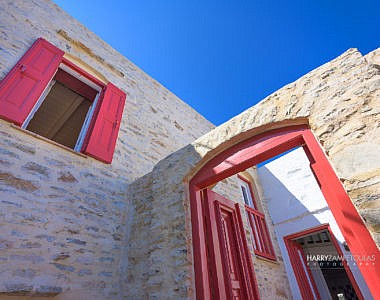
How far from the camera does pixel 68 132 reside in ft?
19.4

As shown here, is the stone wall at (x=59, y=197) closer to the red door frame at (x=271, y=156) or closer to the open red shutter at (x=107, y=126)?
the open red shutter at (x=107, y=126)

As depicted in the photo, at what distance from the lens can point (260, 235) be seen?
208 inches

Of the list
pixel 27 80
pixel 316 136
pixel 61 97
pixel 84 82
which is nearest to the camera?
pixel 316 136

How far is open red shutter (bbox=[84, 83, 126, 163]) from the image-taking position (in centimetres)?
340

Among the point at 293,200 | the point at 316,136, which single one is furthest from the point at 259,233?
the point at 316,136

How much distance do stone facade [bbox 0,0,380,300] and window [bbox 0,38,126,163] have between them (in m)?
0.19

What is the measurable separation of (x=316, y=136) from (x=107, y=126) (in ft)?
10.5

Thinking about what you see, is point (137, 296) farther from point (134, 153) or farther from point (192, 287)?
point (134, 153)

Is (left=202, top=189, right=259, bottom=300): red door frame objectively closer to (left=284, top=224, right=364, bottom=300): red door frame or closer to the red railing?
the red railing

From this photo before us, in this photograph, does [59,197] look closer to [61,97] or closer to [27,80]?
[27,80]

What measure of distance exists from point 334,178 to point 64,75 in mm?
4522

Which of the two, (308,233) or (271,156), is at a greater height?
(308,233)

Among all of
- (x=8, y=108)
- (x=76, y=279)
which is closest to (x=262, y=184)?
(x=76, y=279)

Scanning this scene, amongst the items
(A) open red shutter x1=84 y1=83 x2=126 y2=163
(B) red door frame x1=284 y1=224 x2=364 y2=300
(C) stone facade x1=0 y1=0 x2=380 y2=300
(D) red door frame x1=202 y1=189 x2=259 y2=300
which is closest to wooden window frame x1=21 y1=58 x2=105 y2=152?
(A) open red shutter x1=84 y1=83 x2=126 y2=163
